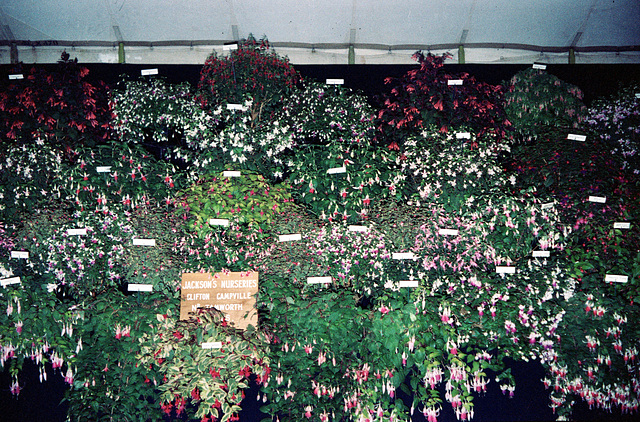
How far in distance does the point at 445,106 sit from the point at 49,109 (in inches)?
160

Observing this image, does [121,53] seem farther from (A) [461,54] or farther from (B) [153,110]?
(A) [461,54]

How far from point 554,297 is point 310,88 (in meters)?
3.28

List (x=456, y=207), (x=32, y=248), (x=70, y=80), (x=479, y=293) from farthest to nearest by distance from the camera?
(x=70, y=80) → (x=456, y=207) → (x=32, y=248) → (x=479, y=293)

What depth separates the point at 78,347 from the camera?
3627mm

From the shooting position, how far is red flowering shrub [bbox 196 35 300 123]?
511cm

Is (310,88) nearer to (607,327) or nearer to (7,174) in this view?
(7,174)

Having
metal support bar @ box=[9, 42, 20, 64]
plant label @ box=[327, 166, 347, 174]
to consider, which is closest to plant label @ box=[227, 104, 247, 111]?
plant label @ box=[327, 166, 347, 174]

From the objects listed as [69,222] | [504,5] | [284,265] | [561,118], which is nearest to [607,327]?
[561,118]

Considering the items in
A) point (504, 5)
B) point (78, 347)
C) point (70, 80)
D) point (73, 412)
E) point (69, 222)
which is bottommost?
point (73, 412)

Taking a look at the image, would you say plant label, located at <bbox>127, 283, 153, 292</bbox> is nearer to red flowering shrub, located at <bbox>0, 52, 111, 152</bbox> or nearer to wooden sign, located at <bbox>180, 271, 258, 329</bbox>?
wooden sign, located at <bbox>180, 271, 258, 329</bbox>

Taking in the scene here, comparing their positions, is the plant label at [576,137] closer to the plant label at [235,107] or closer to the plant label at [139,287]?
the plant label at [235,107]

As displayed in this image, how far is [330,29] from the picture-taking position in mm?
6090

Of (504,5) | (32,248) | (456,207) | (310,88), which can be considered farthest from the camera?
(504,5)

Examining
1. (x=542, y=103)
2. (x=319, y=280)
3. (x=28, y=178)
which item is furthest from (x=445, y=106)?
(x=28, y=178)
